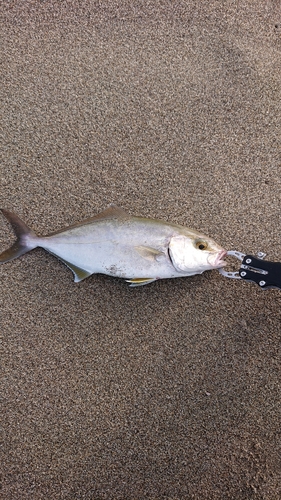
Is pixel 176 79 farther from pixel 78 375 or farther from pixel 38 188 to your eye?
pixel 78 375

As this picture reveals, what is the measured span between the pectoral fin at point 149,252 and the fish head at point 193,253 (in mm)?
55

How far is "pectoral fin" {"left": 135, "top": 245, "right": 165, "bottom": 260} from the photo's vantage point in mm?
1587

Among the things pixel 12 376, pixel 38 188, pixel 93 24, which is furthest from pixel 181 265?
pixel 93 24

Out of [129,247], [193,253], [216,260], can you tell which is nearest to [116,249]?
[129,247]

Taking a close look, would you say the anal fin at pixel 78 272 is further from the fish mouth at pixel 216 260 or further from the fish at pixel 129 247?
the fish mouth at pixel 216 260

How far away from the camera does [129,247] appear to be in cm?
160

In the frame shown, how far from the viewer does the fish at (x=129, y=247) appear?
157 cm

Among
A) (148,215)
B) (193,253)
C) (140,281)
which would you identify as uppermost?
(148,215)

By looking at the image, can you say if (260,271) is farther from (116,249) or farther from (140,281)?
(116,249)

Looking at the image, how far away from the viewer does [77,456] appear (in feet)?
5.42

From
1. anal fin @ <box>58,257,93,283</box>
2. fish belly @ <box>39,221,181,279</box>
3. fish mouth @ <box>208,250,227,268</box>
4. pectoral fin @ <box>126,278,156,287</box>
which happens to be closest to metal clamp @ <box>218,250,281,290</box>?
fish mouth @ <box>208,250,227,268</box>

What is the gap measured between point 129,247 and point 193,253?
29 centimetres

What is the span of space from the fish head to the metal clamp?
11cm

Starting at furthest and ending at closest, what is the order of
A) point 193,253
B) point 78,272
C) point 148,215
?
1. point 148,215
2. point 78,272
3. point 193,253
